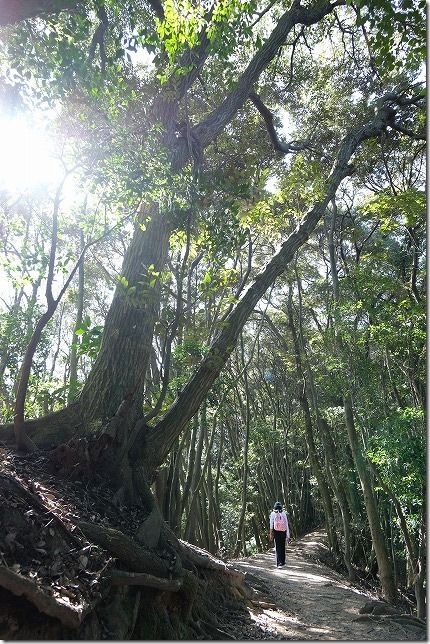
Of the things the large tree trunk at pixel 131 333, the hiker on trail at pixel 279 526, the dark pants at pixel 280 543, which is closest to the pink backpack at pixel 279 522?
the hiker on trail at pixel 279 526

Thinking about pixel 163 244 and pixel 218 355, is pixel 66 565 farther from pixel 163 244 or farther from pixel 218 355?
pixel 163 244

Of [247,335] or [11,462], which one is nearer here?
[11,462]

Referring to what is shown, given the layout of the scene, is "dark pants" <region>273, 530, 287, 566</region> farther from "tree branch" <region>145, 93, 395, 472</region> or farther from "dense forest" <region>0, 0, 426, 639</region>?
"tree branch" <region>145, 93, 395, 472</region>

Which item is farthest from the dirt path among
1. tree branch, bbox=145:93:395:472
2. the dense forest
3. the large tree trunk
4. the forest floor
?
the large tree trunk

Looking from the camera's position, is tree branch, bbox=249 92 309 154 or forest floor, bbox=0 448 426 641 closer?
forest floor, bbox=0 448 426 641

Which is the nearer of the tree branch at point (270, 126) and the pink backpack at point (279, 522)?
the tree branch at point (270, 126)

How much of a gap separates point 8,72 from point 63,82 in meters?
0.41

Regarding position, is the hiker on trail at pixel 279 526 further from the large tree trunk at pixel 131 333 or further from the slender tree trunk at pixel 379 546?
the large tree trunk at pixel 131 333

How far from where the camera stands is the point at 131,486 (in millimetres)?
3646

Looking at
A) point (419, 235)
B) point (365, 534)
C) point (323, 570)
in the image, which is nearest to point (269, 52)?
point (419, 235)

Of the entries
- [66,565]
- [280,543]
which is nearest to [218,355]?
[66,565]

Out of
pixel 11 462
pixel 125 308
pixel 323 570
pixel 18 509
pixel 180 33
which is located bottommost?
pixel 323 570

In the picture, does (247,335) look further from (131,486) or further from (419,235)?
(131,486)

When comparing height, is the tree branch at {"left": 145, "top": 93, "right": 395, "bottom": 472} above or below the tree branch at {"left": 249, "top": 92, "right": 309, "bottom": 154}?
below
